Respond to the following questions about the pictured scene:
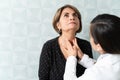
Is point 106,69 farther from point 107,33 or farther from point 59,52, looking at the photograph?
point 59,52

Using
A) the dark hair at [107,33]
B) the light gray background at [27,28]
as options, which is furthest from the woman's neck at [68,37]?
the dark hair at [107,33]

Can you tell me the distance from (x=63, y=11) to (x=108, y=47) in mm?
567

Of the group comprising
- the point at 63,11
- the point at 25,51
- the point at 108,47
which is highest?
the point at 63,11

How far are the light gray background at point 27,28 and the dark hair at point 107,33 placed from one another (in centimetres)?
72

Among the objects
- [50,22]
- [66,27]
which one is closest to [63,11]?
[66,27]

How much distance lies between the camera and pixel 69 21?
59.6 inches

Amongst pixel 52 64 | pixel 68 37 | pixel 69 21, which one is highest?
pixel 69 21

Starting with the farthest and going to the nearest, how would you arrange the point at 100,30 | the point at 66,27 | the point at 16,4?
the point at 16,4 → the point at 66,27 → the point at 100,30

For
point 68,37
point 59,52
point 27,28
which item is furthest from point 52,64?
point 27,28

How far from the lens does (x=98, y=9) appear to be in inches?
71.0

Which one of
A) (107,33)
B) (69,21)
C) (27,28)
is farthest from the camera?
(27,28)

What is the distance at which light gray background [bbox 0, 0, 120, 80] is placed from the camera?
1.75 metres

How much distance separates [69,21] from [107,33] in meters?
0.50

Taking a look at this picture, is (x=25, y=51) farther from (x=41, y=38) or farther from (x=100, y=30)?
(x=100, y=30)
